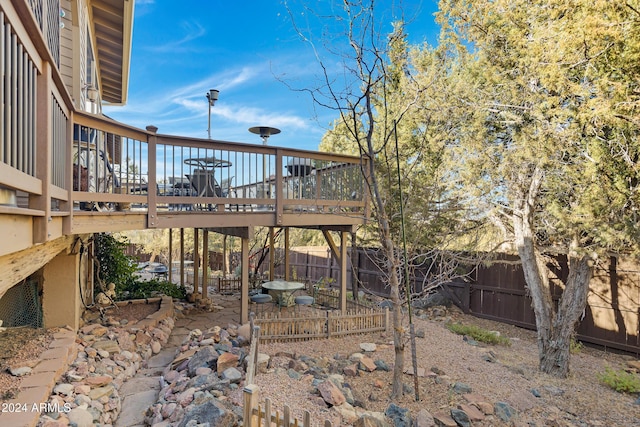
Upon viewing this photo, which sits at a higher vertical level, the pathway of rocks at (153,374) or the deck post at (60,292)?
the deck post at (60,292)

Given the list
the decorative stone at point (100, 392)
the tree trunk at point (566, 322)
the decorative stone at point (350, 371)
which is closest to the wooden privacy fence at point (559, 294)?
the tree trunk at point (566, 322)

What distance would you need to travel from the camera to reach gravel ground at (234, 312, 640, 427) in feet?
14.1

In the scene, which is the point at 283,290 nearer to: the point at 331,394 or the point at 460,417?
the point at 331,394

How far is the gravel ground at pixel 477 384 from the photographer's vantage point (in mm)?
4289

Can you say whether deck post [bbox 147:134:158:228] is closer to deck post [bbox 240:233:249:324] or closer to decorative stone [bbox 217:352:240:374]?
deck post [bbox 240:233:249:324]

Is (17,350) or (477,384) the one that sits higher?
(17,350)

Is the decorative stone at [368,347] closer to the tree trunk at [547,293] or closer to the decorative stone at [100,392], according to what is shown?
the tree trunk at [547,293]

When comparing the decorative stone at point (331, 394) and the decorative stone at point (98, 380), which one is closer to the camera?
the decorative stone at point (331, 394)

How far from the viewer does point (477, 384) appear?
5.14 meters

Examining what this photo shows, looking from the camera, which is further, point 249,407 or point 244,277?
point 244,277

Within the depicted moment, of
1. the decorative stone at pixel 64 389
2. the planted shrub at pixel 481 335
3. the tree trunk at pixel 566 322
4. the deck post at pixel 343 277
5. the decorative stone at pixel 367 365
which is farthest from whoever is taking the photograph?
the planted shrub at pixel 481 335

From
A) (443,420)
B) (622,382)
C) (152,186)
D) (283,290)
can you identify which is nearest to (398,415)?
(443,420)

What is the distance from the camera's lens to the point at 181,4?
12984 mm

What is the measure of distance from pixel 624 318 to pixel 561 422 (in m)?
5.00
